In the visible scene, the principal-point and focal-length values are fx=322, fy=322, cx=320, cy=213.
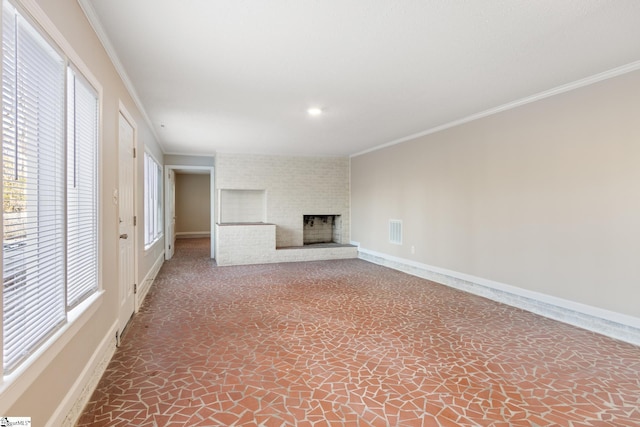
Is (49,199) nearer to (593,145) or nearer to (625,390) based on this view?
(625,390)

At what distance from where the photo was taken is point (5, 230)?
124 centimetres

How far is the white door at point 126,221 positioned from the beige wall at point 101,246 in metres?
0.23

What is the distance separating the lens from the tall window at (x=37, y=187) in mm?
1269

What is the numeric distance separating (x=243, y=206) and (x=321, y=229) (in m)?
2.08

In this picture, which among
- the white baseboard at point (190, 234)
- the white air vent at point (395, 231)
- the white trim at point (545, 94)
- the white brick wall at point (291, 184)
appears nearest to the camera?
the white trim at point (545, 94)

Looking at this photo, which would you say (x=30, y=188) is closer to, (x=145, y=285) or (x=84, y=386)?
(x=84, y=386)

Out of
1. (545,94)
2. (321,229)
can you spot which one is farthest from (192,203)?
(545,94)

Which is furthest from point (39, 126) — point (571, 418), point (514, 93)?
point (514, 93)

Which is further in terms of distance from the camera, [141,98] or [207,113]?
[207,113]

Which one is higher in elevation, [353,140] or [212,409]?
[353,140]

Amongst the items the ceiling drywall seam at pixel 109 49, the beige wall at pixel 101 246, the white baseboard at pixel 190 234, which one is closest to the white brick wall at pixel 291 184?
the ceiling drywall seam at pixel 109 49

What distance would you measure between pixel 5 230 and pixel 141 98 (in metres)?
3.05

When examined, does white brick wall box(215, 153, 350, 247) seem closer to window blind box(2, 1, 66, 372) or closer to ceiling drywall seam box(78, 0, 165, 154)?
ceiling drywall seam box(78, 0, 165, 154)

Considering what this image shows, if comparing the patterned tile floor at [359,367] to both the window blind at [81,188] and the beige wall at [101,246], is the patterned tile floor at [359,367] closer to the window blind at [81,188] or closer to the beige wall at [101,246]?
the beige wall at [101,246]
